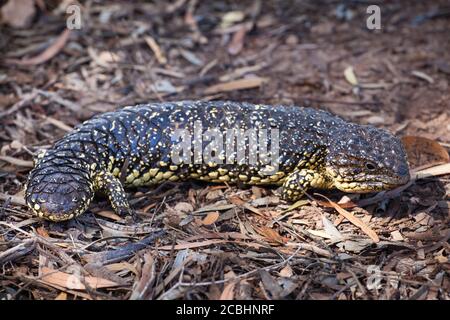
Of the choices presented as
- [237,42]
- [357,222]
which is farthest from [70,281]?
[237,42]

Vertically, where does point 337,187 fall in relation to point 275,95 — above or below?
below

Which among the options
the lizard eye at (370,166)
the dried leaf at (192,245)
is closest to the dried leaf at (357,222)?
the lizard eye at (370,166)

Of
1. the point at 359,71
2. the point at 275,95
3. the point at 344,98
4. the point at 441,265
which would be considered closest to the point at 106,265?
the point at 441,265

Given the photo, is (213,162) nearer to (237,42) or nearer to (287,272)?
(287,272)

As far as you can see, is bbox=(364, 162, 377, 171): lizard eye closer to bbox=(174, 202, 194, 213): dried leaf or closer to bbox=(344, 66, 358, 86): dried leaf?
bbox=(174, 202, 194, 213): dried leaf

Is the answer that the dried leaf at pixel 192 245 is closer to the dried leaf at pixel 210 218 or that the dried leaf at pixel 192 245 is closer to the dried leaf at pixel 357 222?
the dried leaf at pixel 210 218

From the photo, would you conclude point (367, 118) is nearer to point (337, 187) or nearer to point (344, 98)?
point (344, 98)
